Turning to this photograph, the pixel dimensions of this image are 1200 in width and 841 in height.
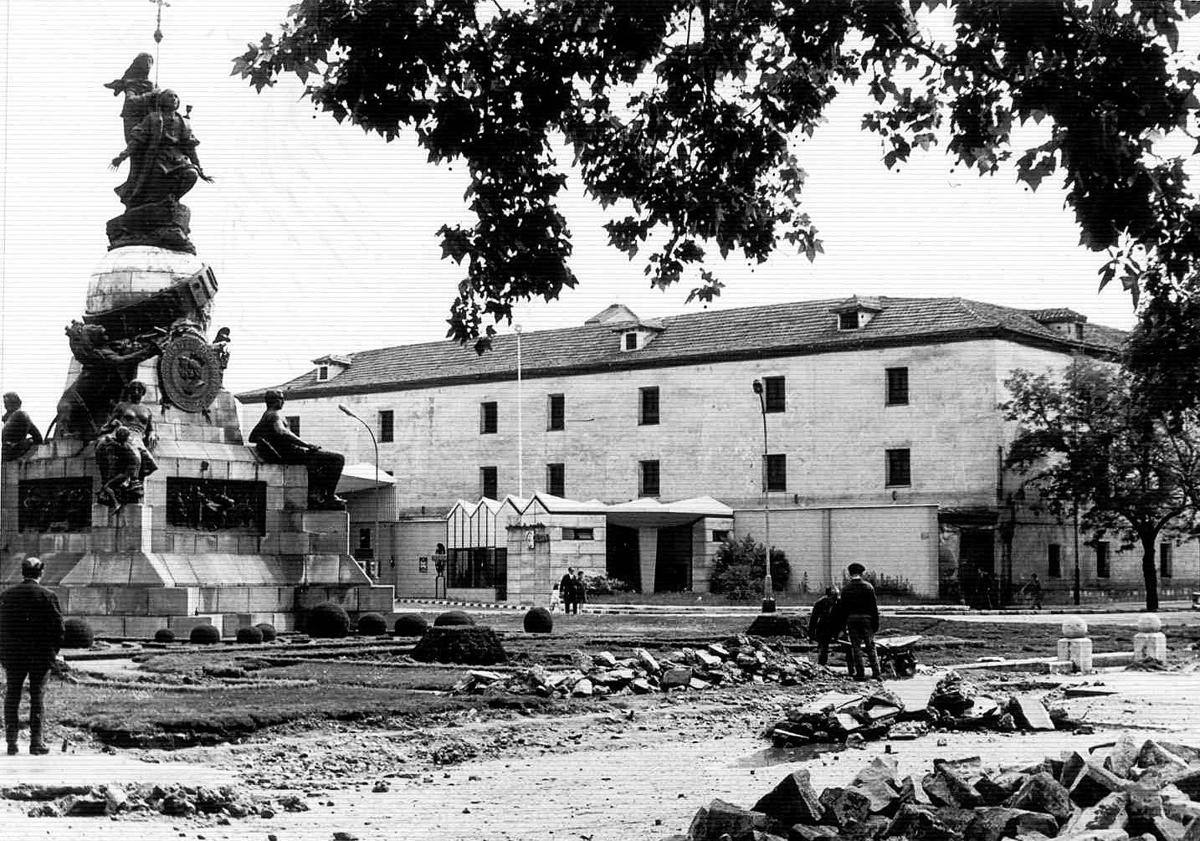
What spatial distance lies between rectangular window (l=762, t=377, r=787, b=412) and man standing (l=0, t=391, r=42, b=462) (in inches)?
1290

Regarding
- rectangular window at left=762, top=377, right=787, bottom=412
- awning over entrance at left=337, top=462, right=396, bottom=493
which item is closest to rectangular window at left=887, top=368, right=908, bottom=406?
rectangular window at left=762, top=377, right=787, bottom=412

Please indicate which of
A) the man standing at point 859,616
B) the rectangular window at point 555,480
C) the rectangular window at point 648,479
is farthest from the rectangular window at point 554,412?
the man standing at point 859,616

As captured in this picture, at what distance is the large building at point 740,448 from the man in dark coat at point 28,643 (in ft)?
122

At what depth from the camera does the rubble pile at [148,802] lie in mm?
9836

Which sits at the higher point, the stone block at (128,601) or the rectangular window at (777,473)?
the rectangular window at (777,473)

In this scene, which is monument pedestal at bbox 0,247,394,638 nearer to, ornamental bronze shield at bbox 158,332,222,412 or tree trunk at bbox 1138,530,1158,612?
ornamental bronze shield at bbox 158,332,222,412

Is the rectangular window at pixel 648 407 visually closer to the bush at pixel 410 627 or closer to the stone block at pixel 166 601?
the bush at pixel 410 627

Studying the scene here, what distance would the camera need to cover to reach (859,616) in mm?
19562

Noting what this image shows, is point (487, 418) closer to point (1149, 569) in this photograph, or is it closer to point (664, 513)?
point (664, 513)

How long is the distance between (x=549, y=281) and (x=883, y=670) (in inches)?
453

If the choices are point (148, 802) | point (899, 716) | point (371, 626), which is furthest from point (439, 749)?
point (371, 626)

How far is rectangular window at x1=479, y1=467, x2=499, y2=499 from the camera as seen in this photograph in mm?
64500

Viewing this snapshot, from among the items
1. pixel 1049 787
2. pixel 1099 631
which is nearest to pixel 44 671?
pixel 1049 787

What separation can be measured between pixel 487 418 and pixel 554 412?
139 inches
